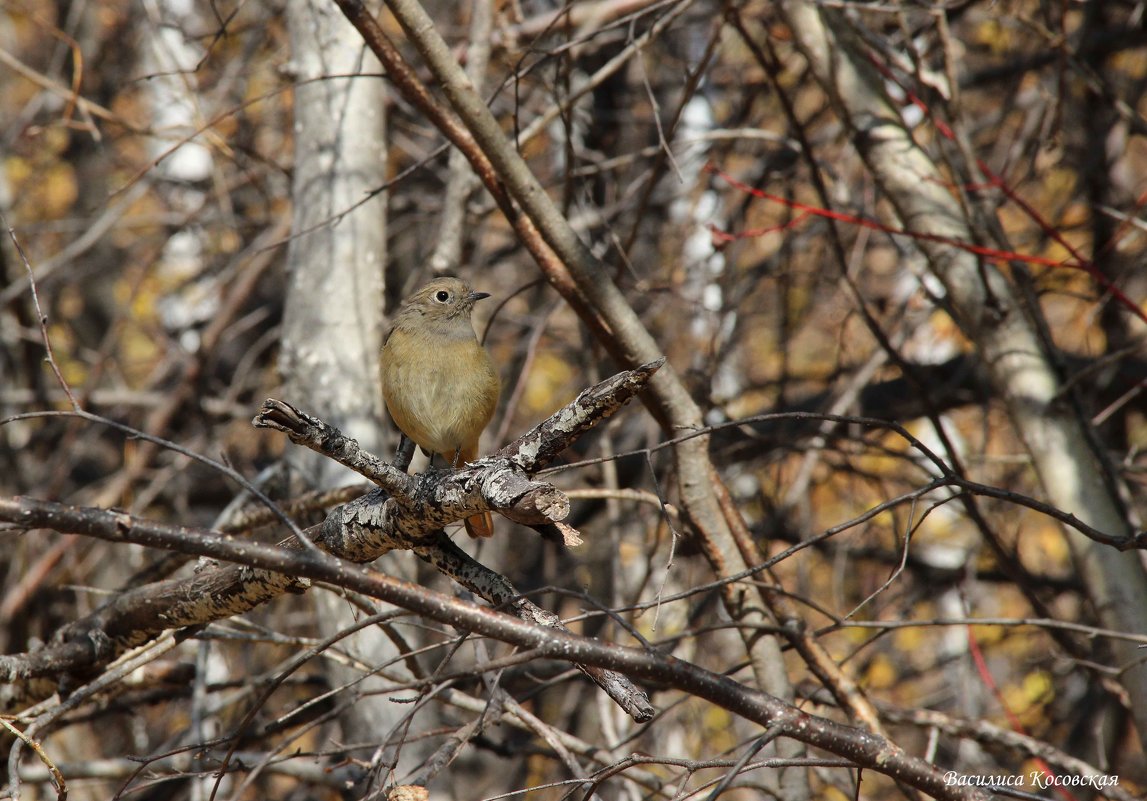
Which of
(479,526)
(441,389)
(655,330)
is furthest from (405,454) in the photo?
(655,330)

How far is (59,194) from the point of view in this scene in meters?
13.3

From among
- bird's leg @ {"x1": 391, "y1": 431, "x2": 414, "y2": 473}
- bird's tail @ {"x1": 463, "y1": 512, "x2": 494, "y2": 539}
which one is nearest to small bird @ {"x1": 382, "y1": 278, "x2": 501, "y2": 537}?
bird's tail @ {"x1": 463, "y1": 512, "x2": 494, "y2": 539}

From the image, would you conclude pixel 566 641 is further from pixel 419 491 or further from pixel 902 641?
pixel 902 641

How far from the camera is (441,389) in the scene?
3539mm

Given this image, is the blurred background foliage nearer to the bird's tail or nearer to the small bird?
the small bird

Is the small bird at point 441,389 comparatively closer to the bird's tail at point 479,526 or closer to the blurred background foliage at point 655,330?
the bird's tail at point 479,526

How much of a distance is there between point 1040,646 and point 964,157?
14.2ft

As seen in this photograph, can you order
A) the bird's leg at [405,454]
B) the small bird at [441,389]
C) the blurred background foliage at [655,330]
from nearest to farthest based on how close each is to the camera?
the bird's leg at [405,454] < the small bird at [441,389] < the blurred background foliage at [655,330]

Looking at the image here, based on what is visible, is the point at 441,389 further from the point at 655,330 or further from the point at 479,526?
the point at 655,330

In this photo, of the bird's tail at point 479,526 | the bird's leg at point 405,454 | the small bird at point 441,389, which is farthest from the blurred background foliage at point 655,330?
the bird's leg at point 405,454

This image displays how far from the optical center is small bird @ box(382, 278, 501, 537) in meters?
3.54

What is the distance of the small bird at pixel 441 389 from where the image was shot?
354cm

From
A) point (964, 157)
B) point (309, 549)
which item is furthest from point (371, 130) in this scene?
point (309, 549)

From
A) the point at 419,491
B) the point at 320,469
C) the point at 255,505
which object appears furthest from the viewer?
the point at 320,469
